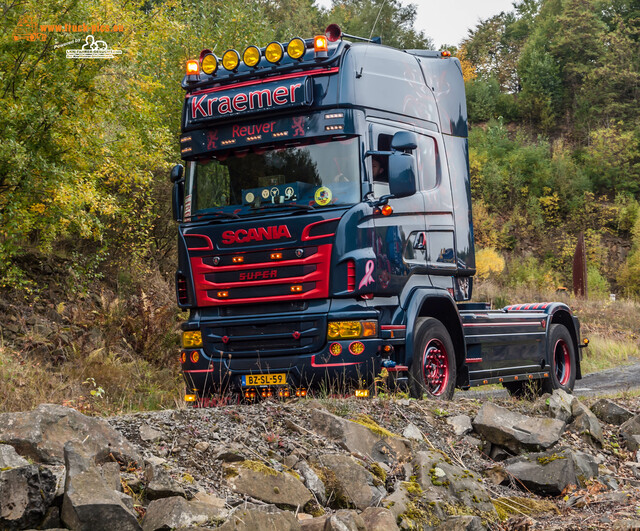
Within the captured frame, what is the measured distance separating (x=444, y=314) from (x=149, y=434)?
5.04 meters

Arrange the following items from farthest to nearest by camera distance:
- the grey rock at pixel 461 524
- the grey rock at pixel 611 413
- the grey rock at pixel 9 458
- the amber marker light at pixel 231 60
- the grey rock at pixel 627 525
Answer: the amber marker light at pixel 231 60 → the grey rock at pixel 611 413 → the grey rock at pixel 627 525 → the grey rock at pixel 461 524 → the grey rock at pixel 9 458

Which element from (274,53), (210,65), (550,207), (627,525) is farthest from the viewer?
(550,207)

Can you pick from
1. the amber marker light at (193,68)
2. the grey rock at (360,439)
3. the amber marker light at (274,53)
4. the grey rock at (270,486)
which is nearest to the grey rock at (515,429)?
the grey rock at (360,439)

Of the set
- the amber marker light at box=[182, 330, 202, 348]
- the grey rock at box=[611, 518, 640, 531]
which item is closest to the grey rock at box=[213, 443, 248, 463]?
the grey rock at box=[611, 518, 640, 531]

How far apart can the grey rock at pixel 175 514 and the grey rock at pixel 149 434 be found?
1.10m

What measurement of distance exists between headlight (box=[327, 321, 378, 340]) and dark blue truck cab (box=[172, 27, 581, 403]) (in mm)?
14

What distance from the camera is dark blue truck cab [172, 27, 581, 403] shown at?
8.08 m

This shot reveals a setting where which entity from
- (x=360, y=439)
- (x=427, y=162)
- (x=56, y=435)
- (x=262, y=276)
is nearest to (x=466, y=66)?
(x=427, y=162)

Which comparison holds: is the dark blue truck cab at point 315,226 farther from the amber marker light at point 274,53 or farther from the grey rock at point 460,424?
the grey rock at point 460,424

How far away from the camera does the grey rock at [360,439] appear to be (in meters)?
5.69

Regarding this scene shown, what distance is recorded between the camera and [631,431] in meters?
8.00

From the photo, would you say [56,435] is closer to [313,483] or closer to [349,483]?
[313,483]

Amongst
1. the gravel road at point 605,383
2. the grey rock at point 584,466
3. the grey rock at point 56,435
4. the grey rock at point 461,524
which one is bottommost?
the gravel road at point 605,383

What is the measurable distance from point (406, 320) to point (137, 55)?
321 inches
